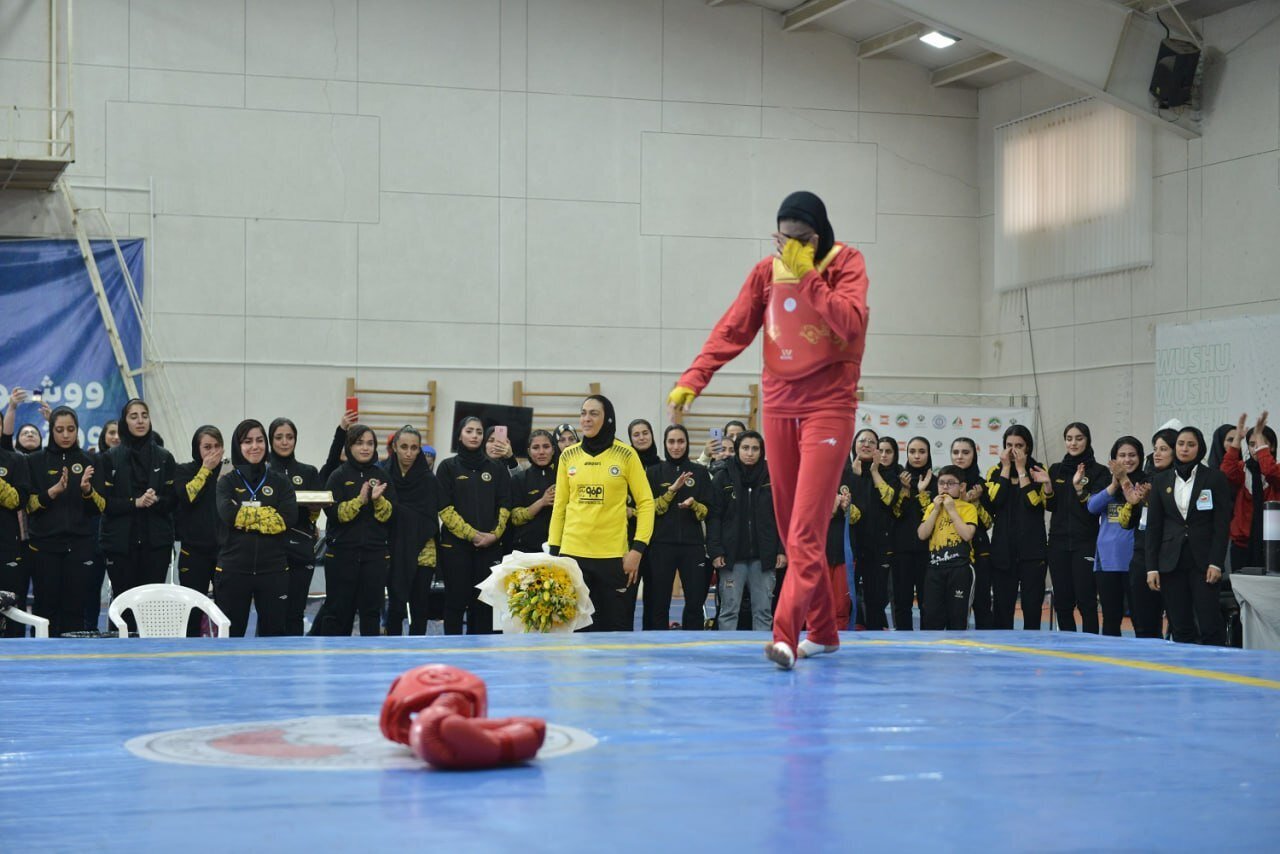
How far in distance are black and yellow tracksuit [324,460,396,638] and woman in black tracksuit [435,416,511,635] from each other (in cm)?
46

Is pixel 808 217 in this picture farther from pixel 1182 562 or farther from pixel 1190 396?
pixel 1190 396

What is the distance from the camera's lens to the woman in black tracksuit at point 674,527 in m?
8.62

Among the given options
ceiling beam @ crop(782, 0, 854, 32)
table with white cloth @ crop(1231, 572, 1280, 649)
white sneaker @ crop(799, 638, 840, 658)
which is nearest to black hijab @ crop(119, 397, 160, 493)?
white sneaker @ crop(799, 638, 840, 658)

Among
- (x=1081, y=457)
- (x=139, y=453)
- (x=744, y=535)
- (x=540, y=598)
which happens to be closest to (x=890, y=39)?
(x=1081, y=457)

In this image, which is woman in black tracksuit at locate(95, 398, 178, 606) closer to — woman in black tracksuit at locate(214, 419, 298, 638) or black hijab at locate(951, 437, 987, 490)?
woman in black tracksuit at locate(214, 419, 298, 638)

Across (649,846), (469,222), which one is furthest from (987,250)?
(649,846)

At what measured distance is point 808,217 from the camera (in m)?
4.09

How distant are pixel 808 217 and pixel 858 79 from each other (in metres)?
11.1

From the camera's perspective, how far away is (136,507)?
25.5ft

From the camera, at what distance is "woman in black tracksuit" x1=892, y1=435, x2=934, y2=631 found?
913cm

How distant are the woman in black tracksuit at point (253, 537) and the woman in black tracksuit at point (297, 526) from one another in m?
0.26

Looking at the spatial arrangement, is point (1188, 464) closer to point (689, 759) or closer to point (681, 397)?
point (681, 397)

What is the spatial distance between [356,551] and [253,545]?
89 centimetres

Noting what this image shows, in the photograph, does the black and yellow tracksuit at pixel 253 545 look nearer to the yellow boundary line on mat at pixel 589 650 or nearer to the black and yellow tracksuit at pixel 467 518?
the black and yellow tracksuit at pixel 467 518
